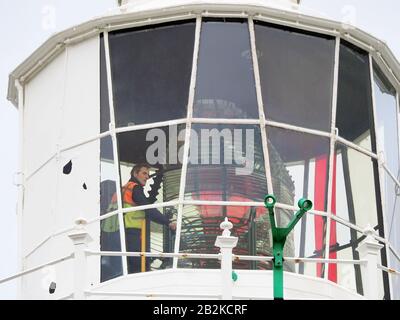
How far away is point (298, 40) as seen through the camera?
27.5 meters

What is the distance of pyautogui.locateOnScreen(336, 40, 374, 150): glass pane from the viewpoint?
89.7 feet

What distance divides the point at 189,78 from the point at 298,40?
1.78 m

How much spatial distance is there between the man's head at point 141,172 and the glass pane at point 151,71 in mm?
680

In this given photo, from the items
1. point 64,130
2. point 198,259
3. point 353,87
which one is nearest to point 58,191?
point 64,130

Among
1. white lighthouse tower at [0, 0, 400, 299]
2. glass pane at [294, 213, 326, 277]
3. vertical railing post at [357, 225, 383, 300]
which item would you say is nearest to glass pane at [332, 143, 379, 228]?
white lighthouse tower at [0, 0, 400, 299]

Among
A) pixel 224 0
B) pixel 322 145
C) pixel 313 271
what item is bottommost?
pixel 313 271

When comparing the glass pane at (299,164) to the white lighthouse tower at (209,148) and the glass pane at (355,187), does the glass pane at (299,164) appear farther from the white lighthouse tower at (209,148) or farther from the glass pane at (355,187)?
the glass pane at (355,187)

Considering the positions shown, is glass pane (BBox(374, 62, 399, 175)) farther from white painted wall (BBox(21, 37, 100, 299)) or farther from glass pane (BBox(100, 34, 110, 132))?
white painted wall (BBox(21, 37, 100, 299))

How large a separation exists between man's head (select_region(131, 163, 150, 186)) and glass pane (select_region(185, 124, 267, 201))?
592 mm

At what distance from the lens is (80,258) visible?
23000 mm

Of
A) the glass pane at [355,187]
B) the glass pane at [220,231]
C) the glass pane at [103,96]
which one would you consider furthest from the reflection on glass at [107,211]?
the glass pane at [355,187]

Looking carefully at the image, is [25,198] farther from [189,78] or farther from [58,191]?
[189,78]

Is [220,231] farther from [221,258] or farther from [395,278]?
[395,278]

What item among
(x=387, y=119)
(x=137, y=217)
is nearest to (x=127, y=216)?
(x=137, y=217)
